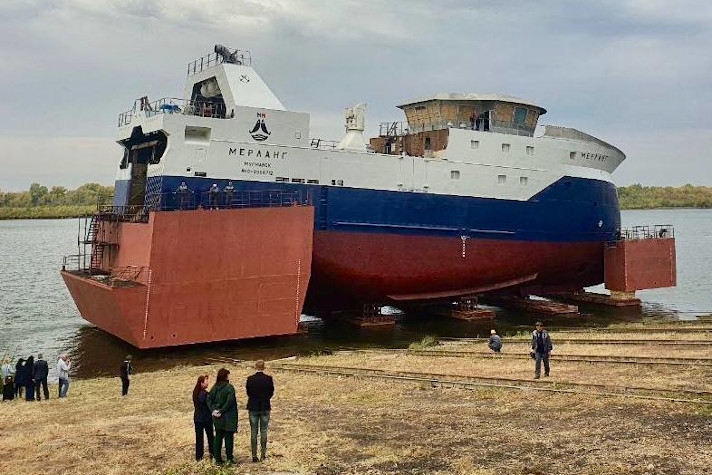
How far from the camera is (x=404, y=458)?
7.84m

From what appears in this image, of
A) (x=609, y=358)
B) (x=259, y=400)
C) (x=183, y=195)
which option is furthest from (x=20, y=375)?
(x=609, y=358)

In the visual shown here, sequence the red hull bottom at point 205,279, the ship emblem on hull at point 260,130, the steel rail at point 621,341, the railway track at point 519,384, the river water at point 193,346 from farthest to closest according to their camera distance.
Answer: the ship emblem on hull at point 260,130 → the river water at point 193,346 → the red hull bottom at point 205,279 → the steel rail at point 621,341 → the railway track at point 519,384

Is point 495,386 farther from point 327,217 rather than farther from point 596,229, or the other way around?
point 596,229

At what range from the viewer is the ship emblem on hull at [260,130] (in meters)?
21.0

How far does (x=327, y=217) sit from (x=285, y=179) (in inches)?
82.5

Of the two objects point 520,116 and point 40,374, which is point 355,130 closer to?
point 520,116

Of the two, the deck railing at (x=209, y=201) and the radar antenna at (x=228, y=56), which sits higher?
the radar antenna at (x=228, y=56)

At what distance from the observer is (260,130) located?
2106 centimetres

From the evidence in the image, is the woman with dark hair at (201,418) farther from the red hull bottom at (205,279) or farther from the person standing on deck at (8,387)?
the red hull bottom at (205,279)

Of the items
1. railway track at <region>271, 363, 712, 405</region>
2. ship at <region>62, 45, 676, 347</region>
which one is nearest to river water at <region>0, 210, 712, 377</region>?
ship at <region>62, 45, 676, 347</region>

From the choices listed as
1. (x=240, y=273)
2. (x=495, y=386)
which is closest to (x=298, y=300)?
(x=240, y=273)

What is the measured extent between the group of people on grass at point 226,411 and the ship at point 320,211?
10.5m

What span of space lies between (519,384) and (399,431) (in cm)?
364

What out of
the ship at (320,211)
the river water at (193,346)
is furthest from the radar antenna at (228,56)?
the river water at (193,346)
